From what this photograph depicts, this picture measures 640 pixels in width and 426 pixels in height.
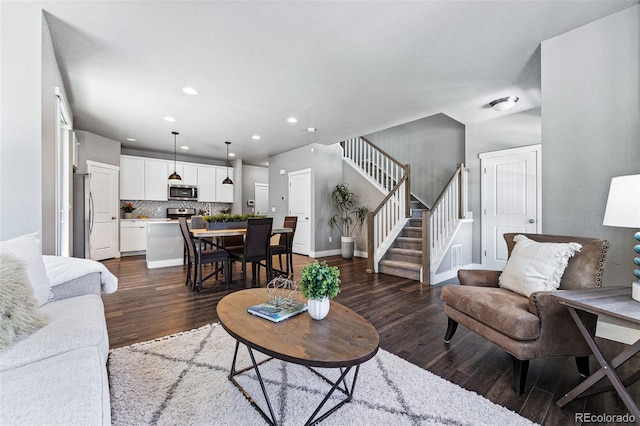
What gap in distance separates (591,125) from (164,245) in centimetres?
597

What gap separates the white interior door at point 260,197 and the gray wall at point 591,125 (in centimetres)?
735

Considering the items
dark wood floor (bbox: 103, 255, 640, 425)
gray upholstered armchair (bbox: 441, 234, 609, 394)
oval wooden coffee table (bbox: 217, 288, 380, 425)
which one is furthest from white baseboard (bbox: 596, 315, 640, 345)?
oval wooden coffee table (bbox: 217, 288, 380, 425)

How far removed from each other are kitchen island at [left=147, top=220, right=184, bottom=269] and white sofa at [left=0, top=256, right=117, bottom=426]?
A: 358cm

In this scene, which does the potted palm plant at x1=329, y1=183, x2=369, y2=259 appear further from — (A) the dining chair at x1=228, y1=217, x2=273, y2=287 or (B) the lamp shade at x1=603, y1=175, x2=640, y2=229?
(B) the lamp shade at x1=603, y1=175, x2=640, y2=229

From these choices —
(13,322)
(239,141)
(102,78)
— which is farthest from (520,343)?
(239,141)

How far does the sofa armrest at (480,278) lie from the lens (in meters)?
2.21

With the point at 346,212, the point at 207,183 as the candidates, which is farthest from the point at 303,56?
the point at 207,183

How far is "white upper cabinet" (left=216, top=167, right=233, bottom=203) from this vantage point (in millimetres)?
7922

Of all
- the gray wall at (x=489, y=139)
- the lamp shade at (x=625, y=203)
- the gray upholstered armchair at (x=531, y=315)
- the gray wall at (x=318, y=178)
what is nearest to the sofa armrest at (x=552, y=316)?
the gray upholstered armchair at (x=531, y=315)

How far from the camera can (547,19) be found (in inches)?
91.3

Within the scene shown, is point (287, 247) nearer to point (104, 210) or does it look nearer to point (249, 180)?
point (104, 210)

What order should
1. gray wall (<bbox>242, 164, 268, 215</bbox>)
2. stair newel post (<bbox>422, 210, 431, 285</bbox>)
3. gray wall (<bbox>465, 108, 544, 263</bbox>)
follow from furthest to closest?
gray wall (<bbox>242, 164, 268, 215</bbox>), gray wall (<bbox>465, 108, 544, 263</bbox>), stair newel post (<bbox>422, 210, 431, 285</bbox>)

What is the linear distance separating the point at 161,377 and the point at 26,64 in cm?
255

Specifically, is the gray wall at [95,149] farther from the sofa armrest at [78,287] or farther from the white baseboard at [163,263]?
the sofa armrest at [78,287]
